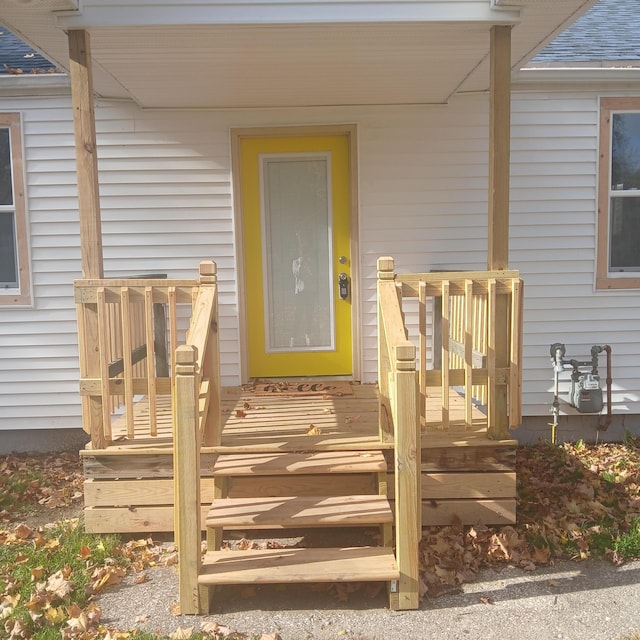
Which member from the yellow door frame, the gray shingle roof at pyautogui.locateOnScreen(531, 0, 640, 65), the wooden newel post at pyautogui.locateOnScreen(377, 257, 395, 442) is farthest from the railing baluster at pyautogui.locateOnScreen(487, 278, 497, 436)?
the gray shingle roof at pyautogui.locateOnScreen(531, 0, 640, 65)

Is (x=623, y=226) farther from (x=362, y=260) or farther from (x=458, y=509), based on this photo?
(x=458, y=509)

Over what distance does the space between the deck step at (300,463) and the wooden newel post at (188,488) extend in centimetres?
58

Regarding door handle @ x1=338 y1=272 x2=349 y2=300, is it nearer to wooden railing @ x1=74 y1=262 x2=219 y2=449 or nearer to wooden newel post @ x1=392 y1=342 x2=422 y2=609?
wooden railing @ x1=74 y1=262 x2=219 y2=449

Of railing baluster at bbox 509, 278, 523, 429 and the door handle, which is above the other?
the door handle

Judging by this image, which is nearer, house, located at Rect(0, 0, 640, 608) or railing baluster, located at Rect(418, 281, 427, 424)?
railing baluster, located at Rect(418, 281, 427, 424)

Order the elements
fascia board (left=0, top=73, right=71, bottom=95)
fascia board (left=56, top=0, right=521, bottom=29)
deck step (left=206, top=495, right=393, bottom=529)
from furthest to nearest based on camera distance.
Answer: fascia board (left=0, top=73, right=71, bottom=95) → fascia board (left=56, top=0, right=521, bottom=29) → deck step (left=206, top=495, right=393, bottom=529)

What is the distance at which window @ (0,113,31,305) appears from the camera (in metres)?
5.88

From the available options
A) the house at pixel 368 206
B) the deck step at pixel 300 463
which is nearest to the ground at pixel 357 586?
the deck step at pixel 300 463

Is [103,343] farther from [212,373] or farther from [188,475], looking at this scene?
[188,475]

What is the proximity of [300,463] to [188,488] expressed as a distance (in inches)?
32.9

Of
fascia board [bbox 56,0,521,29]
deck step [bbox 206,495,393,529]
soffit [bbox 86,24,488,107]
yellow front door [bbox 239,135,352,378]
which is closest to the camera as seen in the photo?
deck step [bbox 206,495,393,529]

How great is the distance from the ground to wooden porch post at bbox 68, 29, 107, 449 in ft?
2.57

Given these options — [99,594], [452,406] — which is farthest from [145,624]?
[452,406]

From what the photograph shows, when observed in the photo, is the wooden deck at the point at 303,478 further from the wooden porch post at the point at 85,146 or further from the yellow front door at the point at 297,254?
the yellow front door at the point at 297,254
